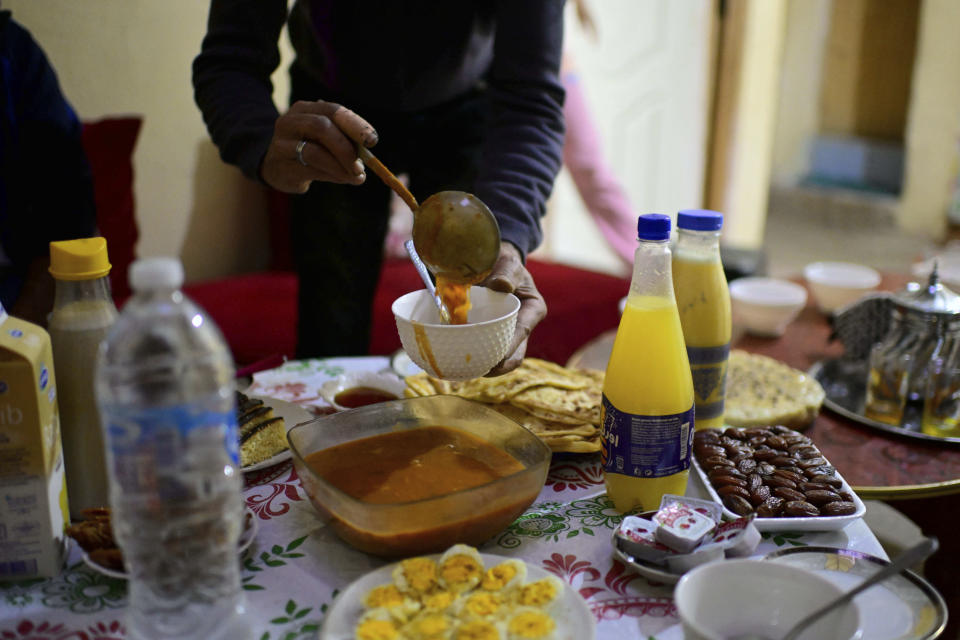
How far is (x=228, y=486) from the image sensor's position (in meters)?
0.72

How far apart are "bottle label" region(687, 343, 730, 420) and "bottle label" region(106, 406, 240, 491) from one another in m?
0.72

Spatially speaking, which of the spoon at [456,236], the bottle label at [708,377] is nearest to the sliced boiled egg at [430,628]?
the spoon at [456,236]

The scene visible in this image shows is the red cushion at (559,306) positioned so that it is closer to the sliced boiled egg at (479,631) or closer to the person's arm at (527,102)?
the person's arm at (527,102)

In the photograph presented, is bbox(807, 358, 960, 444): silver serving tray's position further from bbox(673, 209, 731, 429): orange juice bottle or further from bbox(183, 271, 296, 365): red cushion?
bbox(183, 271, 296, 365): red cushion

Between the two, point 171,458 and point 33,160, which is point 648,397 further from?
point 33,160

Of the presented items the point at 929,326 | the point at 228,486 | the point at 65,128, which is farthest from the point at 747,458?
the point at 65,128

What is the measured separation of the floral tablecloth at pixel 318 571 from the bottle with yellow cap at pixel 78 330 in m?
0.13

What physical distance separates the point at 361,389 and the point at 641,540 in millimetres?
616

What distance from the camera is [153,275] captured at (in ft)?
2.07

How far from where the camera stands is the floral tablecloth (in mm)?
791

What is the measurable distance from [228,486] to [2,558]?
12.2 inches

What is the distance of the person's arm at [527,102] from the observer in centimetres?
145

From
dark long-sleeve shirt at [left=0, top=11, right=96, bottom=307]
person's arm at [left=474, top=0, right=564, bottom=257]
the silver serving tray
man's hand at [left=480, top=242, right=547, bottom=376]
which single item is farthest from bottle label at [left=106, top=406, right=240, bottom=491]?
the silver serving tray

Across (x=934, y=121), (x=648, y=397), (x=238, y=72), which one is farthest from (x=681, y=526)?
(x=934, y=121)
